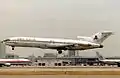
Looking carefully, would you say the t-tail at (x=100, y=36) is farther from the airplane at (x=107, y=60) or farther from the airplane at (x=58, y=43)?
the airplane at (x=107, y=60)

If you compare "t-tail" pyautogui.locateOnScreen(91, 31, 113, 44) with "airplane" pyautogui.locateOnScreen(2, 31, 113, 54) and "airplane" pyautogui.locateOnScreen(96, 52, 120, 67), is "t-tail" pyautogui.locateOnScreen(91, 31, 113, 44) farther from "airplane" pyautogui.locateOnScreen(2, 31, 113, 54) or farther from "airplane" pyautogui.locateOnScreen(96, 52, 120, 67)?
"airplane" pyautogui.locateOnScreen(96, 52, 120, 67)

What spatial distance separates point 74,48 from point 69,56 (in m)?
0.69

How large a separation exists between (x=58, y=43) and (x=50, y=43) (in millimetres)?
573

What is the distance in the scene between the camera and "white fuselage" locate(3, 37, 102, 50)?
65.7 ft

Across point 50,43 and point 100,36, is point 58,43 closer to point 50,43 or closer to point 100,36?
point 50,43

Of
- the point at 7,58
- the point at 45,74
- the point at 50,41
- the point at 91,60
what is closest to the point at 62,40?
the point at 50,41

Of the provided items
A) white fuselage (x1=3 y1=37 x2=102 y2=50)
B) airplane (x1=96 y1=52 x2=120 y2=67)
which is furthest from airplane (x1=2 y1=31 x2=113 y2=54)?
airplane (x1=96 y1=52 x2=120 y2=67)

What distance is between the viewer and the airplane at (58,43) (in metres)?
20.0

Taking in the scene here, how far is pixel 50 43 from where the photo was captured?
2059cm

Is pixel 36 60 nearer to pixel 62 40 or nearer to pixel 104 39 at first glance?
pixel 62 40

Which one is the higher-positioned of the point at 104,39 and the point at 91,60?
the point at 104,39

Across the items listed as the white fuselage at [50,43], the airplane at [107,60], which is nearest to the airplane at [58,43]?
the white fuselage at [50,43]

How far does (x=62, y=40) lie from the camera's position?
2056 cm

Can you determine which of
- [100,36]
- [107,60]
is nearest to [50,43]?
[100,36]
